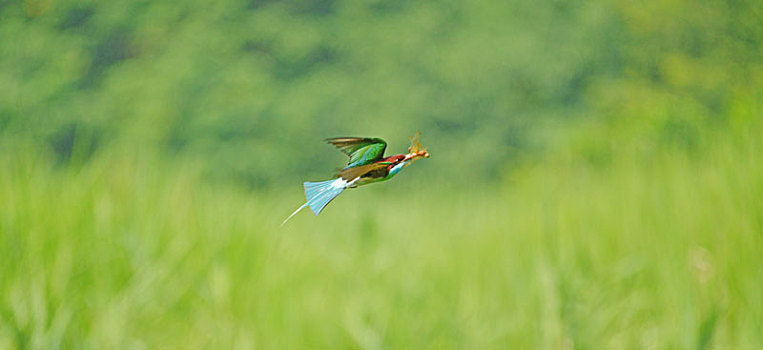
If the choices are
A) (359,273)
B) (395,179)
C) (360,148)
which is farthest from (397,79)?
(360,148)

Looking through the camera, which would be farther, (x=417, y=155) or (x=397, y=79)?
(x=397, y=79)

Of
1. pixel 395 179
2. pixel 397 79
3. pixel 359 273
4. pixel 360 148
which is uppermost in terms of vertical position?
pixel 360 148

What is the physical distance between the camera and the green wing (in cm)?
11

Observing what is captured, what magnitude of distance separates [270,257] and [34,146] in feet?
1.52

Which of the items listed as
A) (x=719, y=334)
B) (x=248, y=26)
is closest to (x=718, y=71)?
(x=248, y=26)

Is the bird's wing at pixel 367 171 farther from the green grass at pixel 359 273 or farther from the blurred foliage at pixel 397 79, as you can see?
the blurred foliage at pixel 397 79

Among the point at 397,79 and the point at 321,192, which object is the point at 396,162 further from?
the point at 397,79

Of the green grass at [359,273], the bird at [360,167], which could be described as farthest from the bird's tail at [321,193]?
the green grass at [359,273]

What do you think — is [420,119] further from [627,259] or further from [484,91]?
[627,259]

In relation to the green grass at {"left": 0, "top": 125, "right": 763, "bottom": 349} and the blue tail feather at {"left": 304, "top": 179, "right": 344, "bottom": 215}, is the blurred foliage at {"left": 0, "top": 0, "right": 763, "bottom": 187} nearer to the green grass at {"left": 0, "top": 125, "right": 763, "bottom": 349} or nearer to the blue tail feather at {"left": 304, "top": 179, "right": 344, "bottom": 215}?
the green grass at {"left": 0, "top": 125, "right": 763, "bottom": 349}

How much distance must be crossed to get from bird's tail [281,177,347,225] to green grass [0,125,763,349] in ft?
0.84

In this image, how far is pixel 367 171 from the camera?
4.0 inches

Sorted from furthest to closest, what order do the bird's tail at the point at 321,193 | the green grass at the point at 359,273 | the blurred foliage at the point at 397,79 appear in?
the blurred foliage at the point at 397,79, the green grass at the point at 359,273, the bird's tail at the point at 321,193

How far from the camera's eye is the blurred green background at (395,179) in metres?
0.90
